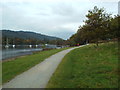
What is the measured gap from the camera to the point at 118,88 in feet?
22.7

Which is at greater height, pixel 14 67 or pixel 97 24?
pixel 97 24

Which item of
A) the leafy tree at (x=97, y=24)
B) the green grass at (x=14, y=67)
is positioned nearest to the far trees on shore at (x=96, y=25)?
the leafy tree at (x=97, y=24)

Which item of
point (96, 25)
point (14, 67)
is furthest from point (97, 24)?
point (14, 67)

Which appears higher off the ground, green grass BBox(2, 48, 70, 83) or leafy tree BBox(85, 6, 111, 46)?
leafy tree BBox(85, 6, 111, 46)

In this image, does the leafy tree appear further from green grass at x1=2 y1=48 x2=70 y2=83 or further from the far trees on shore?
green grass at x1=2 y1=48 x2=70 y2=83

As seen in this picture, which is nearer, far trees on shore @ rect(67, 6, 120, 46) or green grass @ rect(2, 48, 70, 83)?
green grass @ rect(2, 48, 70, 83)

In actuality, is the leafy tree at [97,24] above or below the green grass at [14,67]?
above

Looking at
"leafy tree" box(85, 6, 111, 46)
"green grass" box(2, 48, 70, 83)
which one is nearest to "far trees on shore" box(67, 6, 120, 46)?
"leafy tree" box(85, 6, 111, 46)

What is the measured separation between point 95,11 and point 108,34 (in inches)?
189

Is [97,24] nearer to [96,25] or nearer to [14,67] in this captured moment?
[96,25]

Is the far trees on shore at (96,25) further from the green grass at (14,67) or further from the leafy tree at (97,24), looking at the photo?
the green grass at (14,67)

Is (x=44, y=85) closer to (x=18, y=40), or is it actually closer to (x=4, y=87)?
(x=4, y=87)

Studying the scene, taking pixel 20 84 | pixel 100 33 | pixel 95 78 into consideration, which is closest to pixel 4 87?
pixel 20 84

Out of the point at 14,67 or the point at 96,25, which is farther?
the point at 96,25
